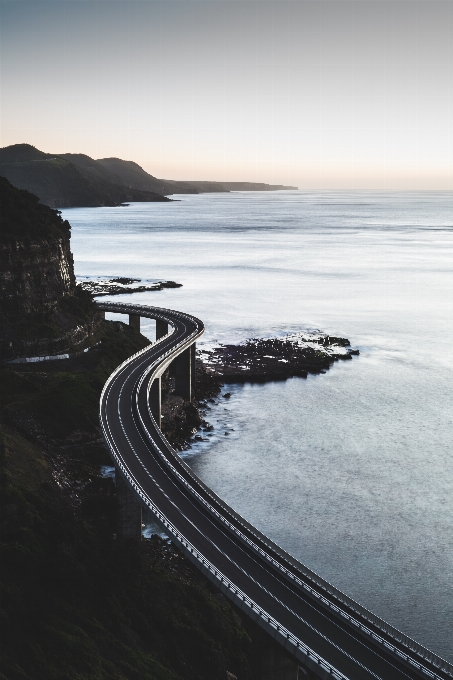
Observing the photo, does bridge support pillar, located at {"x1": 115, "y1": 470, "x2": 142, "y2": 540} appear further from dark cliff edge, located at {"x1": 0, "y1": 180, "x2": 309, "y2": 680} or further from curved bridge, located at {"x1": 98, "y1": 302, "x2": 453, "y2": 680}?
curved bridge, located at {"x1": 98, "y1": 302, "x2": 453, "y2": 680}

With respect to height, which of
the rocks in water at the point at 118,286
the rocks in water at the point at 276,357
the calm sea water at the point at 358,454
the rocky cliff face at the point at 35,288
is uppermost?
the rocky cliff face at the point at 35,288

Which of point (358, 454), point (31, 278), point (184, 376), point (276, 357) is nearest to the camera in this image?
point (358, 454)

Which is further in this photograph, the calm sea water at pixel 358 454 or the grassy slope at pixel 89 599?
the calm sea water at pixel 358 454

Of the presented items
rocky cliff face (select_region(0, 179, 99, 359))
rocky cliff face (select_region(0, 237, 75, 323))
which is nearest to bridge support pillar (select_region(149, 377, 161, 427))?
rocky cliff face (select_region(0, 179, 99, 359))

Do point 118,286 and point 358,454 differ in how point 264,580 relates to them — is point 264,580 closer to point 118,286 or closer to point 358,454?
point 358,454

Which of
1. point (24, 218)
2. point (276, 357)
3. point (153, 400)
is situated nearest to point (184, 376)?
point (153, 400)

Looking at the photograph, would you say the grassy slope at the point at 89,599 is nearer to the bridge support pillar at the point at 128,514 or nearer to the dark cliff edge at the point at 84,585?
the dark cliff edge at the point at 84,585

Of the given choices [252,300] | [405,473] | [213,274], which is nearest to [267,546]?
[405,473]

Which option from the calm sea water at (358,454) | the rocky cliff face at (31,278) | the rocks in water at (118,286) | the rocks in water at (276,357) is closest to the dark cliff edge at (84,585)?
the calm sea water at (358,454)
